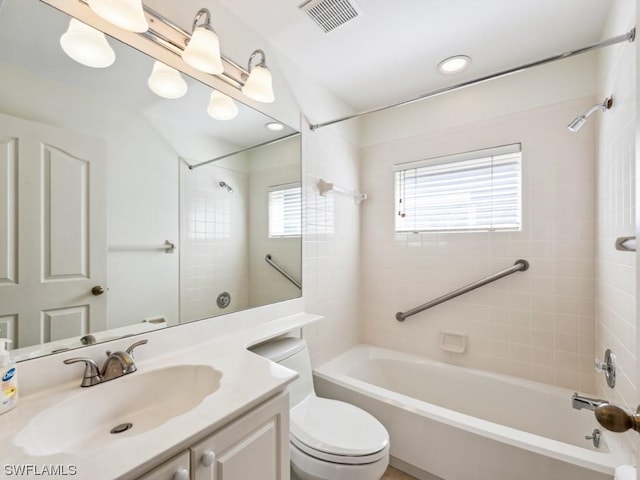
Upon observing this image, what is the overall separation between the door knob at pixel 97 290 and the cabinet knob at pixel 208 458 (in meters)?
0.68

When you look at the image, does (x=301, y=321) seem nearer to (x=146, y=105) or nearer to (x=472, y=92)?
(x=146, y=105)

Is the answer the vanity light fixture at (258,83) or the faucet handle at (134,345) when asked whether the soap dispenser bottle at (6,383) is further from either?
the vanity light fixture at (258,83)

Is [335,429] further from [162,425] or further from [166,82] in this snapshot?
[166,82]

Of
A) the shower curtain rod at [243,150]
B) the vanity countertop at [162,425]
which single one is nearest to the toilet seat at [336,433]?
the vanity countertop at [162,425]

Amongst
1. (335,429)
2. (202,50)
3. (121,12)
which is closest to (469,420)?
(335,429)

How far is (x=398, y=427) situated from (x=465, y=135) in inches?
76.1

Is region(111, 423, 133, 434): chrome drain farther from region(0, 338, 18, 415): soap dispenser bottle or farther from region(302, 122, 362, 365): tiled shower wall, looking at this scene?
region(302, 122, 362, 365): tiled shower wall

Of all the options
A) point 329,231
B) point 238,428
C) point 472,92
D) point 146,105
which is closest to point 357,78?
point 472,92

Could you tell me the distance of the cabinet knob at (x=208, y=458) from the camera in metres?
0.69

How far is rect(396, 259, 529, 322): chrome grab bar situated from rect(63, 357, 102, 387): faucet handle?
1.90 m

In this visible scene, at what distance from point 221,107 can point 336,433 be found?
1663 millimetres

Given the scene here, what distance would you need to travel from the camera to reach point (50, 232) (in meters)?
0.90

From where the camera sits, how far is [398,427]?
155cm

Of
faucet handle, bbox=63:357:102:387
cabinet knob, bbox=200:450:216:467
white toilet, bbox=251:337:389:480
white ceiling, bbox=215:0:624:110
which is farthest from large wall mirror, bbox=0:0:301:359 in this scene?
cabinet knob, bbox=200:450:216:467
